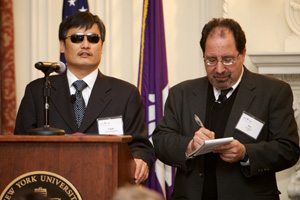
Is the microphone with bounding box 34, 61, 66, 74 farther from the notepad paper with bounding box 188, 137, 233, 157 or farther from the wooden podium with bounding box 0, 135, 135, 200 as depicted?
the notepad paper with bounding box 188, 137, 233, 157

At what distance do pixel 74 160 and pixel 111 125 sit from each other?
963 millimetres

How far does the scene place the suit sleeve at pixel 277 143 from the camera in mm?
3197

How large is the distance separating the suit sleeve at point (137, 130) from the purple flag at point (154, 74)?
1.61 metres

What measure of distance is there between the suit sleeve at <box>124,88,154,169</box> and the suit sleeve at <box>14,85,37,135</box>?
0.64 metres

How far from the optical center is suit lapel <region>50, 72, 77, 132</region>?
11.4 feet

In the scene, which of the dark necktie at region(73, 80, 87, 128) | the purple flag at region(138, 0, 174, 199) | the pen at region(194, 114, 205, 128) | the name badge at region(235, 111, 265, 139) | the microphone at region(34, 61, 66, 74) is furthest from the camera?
the purple flag at region(138, 0, 174, 199)

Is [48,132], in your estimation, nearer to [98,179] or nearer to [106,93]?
[98,179]

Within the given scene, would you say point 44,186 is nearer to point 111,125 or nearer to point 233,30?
point 111,125

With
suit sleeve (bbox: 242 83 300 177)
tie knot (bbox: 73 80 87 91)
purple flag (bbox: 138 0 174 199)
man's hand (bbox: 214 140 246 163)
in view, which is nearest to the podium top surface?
man's hand (bbox: 214 140 246 163)

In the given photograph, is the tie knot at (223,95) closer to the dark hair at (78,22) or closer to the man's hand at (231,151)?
the man's hand at (231,151)

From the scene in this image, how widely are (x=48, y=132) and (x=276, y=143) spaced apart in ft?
4.83

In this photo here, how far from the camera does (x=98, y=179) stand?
247 cm

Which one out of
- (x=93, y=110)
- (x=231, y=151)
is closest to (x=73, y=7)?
(x=93, y=110)

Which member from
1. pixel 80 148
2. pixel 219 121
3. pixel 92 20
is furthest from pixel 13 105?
pixel 80 148
